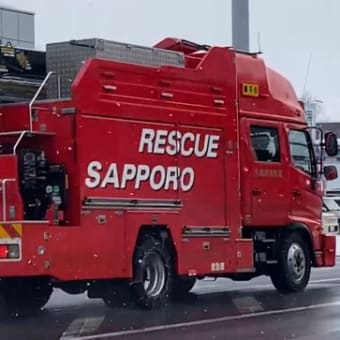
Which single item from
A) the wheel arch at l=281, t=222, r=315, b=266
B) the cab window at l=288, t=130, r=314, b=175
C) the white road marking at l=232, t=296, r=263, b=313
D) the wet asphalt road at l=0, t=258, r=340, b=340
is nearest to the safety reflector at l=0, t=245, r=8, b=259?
the wet asphalt road at l=0, t=258, r=340, b=340

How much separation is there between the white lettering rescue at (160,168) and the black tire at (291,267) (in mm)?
2325

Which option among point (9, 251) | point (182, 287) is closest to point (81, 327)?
point (9, 251)

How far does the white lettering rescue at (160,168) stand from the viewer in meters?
14.2

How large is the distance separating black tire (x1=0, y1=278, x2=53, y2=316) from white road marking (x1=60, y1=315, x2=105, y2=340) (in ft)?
3.34

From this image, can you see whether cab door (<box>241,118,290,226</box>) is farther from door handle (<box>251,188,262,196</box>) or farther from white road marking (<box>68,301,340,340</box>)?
white road marking (<box>68,301,340,340</box>)

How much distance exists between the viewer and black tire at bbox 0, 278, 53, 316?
14.7m

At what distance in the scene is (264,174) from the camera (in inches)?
679

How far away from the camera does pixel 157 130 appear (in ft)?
49.7

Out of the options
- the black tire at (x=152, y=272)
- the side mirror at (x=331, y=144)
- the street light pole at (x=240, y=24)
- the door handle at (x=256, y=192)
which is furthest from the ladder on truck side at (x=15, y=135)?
the street light pole at (x=240, y=24)

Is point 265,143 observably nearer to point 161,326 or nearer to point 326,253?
point 326,253

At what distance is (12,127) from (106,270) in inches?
86.7

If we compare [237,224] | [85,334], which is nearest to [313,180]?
[237,224]

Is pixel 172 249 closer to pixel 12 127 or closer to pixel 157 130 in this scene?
pixel 157 130

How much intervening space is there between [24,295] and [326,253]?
574 cm
